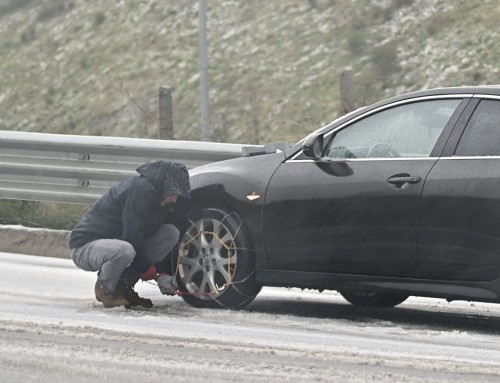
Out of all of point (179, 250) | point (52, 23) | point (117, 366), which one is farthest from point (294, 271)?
point (52, 23)

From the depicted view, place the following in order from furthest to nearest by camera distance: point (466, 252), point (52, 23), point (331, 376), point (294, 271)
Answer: point (52, 23) → point (294, 271) → point (466, 252) → point (331, 376)

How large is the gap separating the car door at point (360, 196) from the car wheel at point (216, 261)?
209 millimetres

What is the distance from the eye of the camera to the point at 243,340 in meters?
8.91

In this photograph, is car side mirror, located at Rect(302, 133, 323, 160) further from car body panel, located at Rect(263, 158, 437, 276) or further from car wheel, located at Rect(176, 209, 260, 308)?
car wheel, located at Rect(176, 209, 260, 308)

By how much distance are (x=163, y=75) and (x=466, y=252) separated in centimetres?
3936

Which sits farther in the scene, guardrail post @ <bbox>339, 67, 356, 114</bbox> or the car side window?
guardrail post @ <bbox>339, 67, 356, 114</bbox>

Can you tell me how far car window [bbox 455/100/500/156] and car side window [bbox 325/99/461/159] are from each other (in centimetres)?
19

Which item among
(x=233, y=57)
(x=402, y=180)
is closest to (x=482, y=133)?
(x=402, y=180)

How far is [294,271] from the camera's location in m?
10.2

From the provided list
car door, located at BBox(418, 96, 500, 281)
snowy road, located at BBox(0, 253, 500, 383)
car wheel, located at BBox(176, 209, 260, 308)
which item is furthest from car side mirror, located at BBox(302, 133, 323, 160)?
snowy road, located at BBox(0, 253, 500, 383)

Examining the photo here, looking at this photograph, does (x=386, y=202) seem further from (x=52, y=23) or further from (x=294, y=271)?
(x=52, y=23)

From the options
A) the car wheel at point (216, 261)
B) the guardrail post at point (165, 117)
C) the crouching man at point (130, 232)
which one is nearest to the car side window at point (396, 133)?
the car wheel at point (216, 261)

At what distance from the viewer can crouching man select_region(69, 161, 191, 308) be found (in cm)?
1023

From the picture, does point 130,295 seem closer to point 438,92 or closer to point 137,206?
point 137,206
